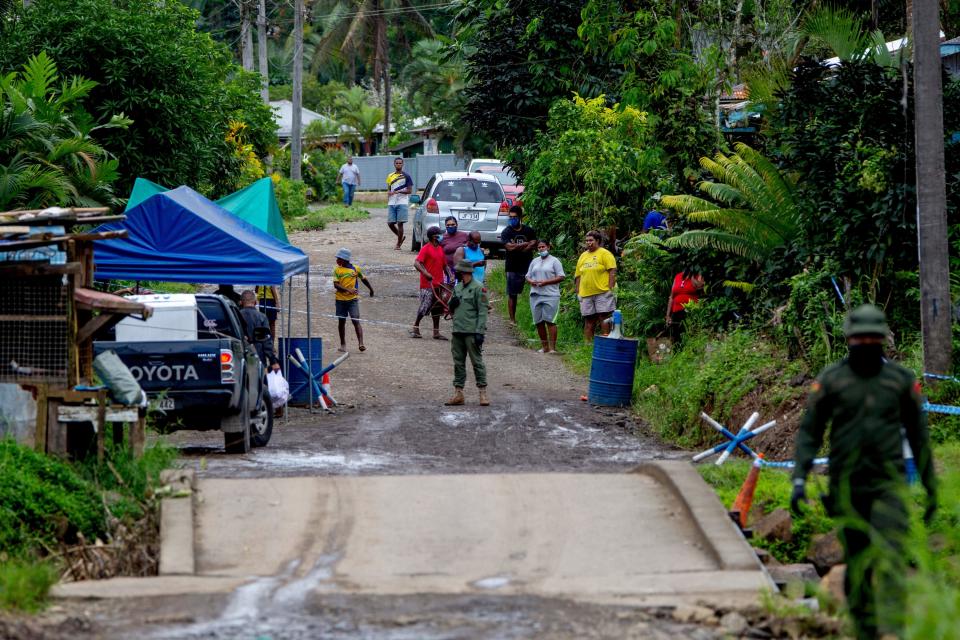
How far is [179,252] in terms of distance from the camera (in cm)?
1539

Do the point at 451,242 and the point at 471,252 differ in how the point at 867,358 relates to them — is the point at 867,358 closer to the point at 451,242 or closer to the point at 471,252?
the point at 471,252

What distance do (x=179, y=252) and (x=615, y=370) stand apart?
222 inches

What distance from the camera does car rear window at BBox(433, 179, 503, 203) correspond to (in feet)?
96.6

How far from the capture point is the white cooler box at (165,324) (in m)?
13.5

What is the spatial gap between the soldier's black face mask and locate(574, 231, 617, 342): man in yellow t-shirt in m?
12.9

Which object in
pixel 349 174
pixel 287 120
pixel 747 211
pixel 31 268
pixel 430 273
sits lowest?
pixel 430 273

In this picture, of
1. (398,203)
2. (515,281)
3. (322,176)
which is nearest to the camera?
(515,281)

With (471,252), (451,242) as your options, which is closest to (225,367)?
(471,252)

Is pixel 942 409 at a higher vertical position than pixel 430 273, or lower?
lower

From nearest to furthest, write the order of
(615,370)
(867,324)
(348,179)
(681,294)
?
(867,324) → (615,370) → (681,294) → (348,179)

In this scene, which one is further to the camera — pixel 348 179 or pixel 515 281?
pixel 348 179

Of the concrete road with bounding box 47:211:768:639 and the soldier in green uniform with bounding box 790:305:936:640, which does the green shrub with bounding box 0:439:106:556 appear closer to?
the concrete road with bounding box 47:211:768:639

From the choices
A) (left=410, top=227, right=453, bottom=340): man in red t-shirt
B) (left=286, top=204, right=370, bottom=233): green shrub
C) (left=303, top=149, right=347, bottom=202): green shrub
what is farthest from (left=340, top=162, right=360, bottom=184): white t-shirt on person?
(left=410, top=227, right=453, bottom=340): man in red t-shirt

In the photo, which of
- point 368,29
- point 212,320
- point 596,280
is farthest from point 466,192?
point 368,29
